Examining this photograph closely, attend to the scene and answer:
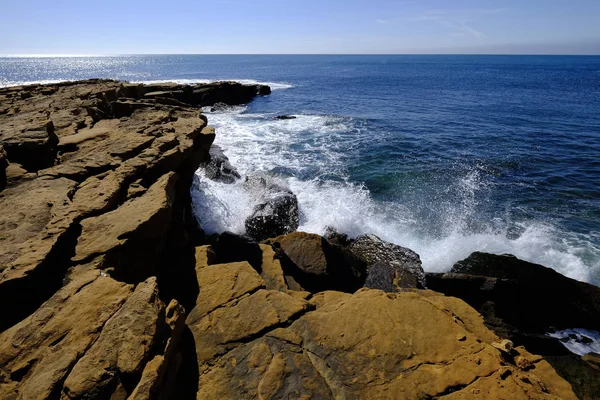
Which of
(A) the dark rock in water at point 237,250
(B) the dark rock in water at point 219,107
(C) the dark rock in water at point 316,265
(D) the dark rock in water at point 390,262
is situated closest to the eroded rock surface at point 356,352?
(A) the dark rock in water at point 237,250

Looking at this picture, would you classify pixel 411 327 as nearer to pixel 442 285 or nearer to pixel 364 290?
pixel 364 290

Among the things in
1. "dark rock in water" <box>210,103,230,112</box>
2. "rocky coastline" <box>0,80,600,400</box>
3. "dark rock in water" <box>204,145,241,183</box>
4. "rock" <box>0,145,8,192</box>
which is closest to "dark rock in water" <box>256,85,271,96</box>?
"dark rock in water" <box>210,103,230,112</box>

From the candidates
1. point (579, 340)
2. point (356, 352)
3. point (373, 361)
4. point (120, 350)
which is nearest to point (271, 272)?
point (356, 352)

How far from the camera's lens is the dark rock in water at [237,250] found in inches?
327

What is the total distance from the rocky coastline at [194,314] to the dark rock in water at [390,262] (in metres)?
0.11

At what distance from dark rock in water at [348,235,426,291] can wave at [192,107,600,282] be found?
1885mm

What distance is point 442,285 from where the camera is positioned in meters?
10.2

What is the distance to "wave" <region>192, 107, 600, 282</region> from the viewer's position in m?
12.8

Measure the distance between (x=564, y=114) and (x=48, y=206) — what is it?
146 feet

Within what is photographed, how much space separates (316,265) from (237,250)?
227cm

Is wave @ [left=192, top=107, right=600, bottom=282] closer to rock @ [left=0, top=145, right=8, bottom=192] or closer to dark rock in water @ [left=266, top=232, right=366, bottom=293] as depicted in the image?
dark rock in water @ [left=266, top=232, right=366, bottom=293]

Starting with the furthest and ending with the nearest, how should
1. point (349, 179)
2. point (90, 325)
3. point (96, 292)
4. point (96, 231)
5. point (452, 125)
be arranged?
1. point (452, 125)
2. point (349, 179)
3. point (96, 231)
4. point (96, 292)
5. point (90, 325)

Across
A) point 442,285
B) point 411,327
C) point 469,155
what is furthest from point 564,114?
point 411,327

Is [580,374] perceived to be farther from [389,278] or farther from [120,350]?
[120,350]
